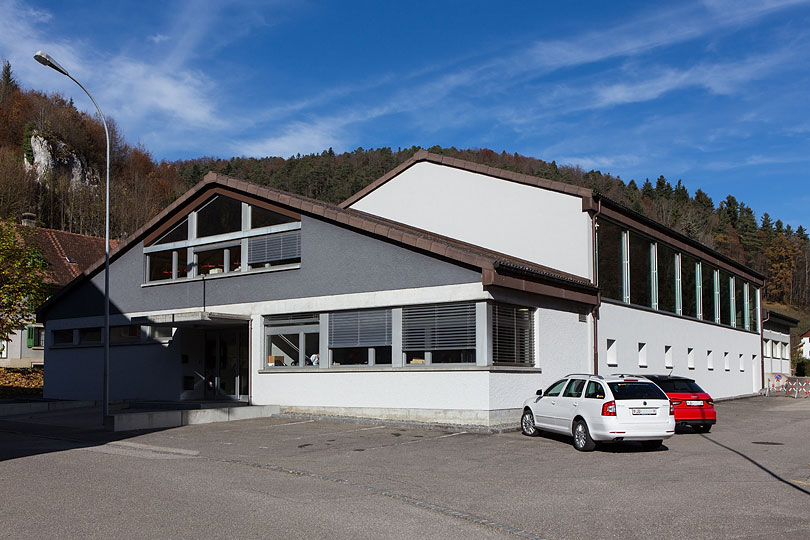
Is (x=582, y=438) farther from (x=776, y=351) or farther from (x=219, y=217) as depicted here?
(x=776, y=351)

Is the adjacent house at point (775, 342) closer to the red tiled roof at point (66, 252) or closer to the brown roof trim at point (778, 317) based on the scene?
the brown roof trim at point (778, 317)

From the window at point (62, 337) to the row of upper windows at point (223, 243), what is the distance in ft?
16.4

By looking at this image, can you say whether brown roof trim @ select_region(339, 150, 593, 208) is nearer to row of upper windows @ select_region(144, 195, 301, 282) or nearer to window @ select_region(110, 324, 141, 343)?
row of upper windows @ select_region(144, 195, 301, 282)

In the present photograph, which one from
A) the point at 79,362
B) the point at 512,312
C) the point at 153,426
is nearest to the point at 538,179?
the point at 512,312

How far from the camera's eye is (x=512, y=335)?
20.0 m

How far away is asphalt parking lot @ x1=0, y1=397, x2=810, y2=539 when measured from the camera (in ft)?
26.8

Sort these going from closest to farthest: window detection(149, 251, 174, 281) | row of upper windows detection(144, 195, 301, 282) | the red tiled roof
Answer: row of upper windows detection(144, 195, 301, 282) < window detection(149, 251, 174, 281) < the red tiled roof

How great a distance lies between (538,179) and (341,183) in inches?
2125

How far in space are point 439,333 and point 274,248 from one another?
6702 millimetres

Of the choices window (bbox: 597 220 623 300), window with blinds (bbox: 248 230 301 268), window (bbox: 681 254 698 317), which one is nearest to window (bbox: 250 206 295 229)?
window with blinds (bbox: 248 230 301 268)

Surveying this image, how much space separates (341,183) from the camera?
77.8 m

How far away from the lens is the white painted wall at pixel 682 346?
997 inches

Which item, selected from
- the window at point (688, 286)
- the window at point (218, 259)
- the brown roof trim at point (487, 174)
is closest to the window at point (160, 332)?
the window at point (218, 259)

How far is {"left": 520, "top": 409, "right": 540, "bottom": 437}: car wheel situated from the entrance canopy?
9.58 meters
